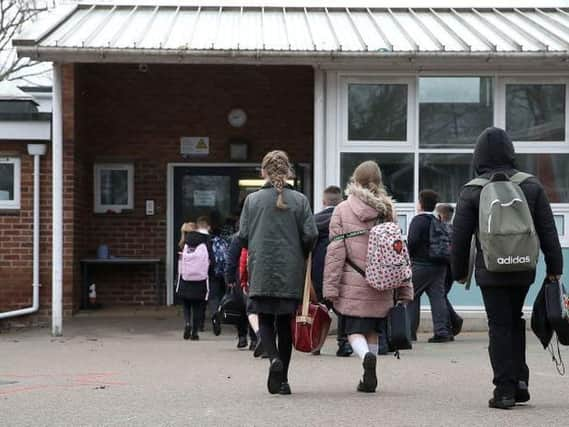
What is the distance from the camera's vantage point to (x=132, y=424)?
6340 millimetres

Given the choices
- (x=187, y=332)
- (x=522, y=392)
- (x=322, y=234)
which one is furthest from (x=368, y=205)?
(x=187, y=332)

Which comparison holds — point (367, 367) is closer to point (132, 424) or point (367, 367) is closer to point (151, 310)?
point (132, 424)

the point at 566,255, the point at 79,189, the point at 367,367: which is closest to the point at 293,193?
the point at 367,367

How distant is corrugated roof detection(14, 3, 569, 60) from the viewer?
11.3 metres

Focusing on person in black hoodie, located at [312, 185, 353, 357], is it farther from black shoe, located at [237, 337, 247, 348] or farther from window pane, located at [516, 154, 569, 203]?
window pane, located at [516, 154, 569, 203]

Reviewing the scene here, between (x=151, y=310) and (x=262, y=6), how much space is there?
4534mm

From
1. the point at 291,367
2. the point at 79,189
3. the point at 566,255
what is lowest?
the point at 291,367

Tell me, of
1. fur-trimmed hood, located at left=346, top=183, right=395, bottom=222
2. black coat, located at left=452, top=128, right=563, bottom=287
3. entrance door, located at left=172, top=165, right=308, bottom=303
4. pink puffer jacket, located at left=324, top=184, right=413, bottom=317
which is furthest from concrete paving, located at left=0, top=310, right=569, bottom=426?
entrance door, located at left=172, top=165, right=308, bottom=303

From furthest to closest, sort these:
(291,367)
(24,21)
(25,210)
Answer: (24,21) → (25,210) → (291,367)

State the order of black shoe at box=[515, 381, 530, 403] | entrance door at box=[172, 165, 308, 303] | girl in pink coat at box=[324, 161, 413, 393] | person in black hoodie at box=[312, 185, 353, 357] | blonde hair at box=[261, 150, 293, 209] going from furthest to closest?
entrance door at box=[172, 165, 308, 303] → person in black hoodie at box=[312, 185, 353, 357] → blonde hair at box=[261, 150, 293, 209] → girl in pink coat at box=[324, 161, 413, 393] → black shoe at box=[515, 381, 530, 403]

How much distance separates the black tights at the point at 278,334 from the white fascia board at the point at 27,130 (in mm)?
6098

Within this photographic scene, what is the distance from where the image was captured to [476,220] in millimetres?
6605

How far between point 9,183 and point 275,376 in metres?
6.86

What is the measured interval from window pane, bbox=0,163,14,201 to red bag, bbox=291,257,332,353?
6.60m
